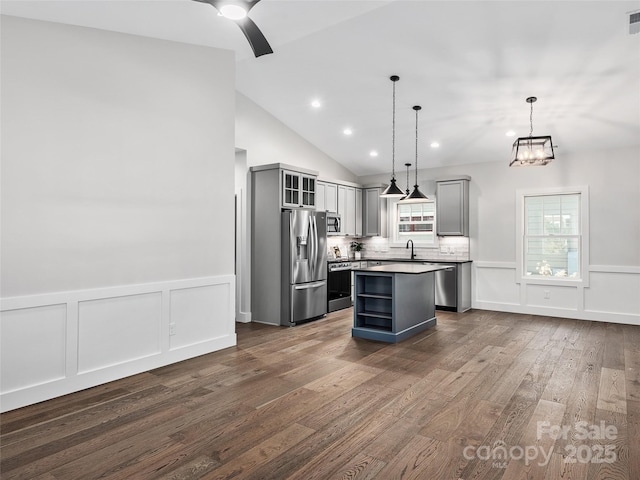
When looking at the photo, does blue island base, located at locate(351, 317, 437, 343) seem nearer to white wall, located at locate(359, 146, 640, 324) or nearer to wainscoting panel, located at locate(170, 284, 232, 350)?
wainscoting panel, located at locate(170, 284, 232, 350)

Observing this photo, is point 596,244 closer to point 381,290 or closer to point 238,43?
Result: point 381,290

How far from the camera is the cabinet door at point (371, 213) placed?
26.0 ft

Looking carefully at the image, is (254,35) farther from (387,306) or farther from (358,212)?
(358,212)

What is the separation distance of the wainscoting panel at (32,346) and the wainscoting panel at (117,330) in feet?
0.51

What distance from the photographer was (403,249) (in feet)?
26.2

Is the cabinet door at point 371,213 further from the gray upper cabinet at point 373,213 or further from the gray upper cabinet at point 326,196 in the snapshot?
the gray upper cabinet at point 326,196

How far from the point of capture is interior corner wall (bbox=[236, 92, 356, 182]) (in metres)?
5.82

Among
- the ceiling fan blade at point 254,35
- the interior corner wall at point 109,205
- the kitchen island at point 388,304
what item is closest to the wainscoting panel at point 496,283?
the kitchen island at point 388,304

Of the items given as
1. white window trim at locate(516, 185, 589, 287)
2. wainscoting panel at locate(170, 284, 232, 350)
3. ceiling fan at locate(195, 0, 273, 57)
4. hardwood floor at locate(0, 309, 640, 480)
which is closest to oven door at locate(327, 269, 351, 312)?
hardwood floor at locate(0, 309, 640, 480)

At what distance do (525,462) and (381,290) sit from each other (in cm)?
299

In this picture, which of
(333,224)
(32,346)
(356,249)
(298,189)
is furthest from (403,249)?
(32,346)

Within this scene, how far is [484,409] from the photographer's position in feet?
9.64

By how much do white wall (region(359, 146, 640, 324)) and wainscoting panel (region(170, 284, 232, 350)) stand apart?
15.7 feet

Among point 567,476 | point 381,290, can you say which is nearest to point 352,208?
point 381,290
